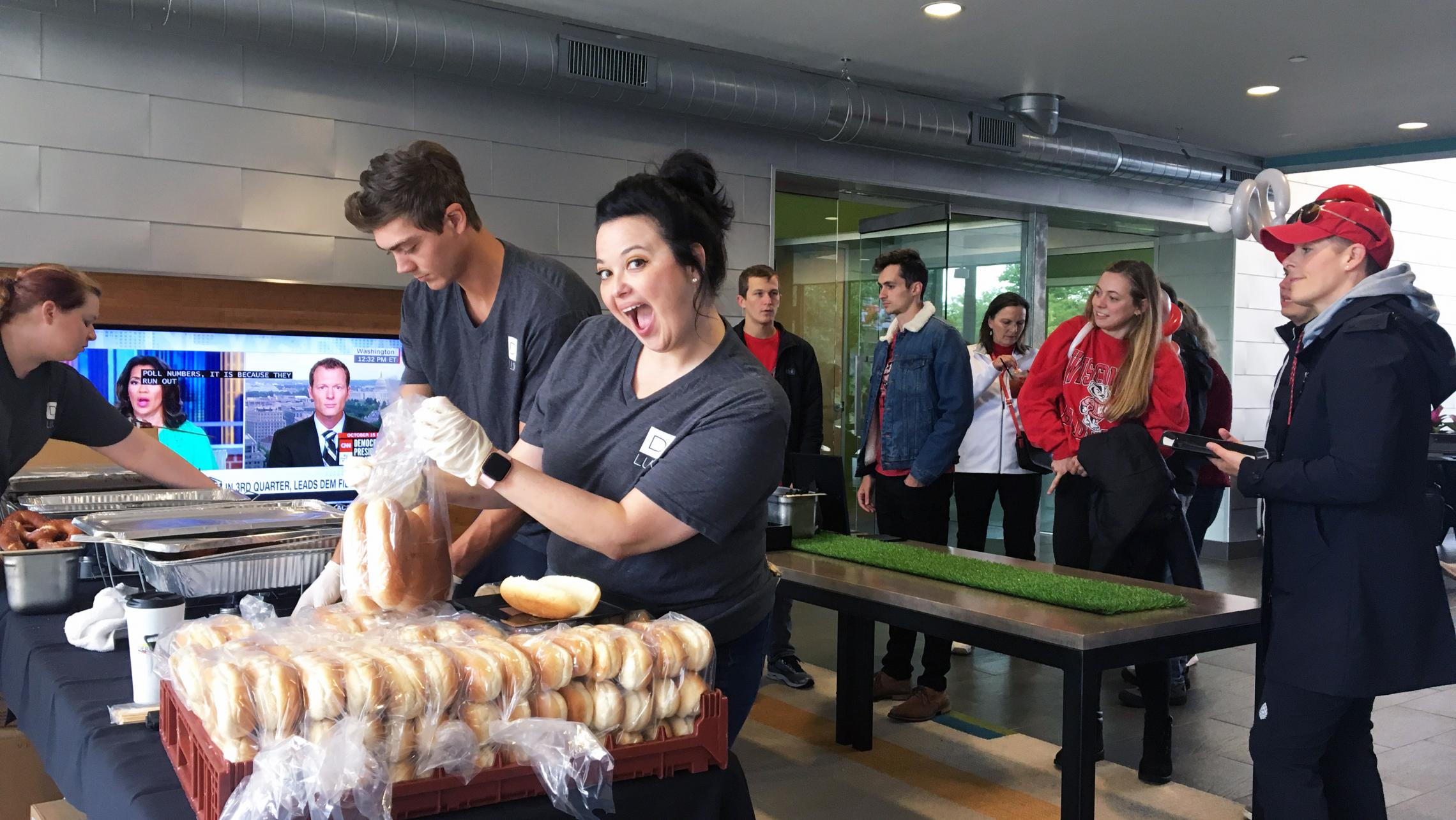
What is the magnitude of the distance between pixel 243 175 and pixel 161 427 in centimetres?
109

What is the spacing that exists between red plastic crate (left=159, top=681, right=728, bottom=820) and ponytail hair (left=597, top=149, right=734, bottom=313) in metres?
0.63

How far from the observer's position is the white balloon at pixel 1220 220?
8344 mm

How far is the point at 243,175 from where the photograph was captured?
462 centimetres

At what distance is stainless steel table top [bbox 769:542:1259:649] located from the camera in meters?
2.37

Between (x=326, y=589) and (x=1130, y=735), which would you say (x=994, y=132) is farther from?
(x=326, y=589)

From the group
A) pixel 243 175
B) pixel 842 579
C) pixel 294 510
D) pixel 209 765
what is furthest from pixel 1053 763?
pixel 243 175

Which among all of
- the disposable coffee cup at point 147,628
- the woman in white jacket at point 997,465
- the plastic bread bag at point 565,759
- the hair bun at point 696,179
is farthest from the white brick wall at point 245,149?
the plastic bread bag at point 565,759

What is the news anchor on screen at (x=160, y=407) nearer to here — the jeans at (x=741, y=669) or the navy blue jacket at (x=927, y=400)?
the navy blue jacket at (x=927, y=400)

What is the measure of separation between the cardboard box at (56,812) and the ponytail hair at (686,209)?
123 centimetres

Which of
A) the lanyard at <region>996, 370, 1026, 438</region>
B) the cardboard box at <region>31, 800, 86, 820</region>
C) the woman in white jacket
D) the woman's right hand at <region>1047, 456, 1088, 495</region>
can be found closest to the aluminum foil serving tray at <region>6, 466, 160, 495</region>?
the cardboard box at <region>31, 800, 86, 820</region>

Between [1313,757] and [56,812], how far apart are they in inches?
93.3

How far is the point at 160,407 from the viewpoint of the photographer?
15.0 feet

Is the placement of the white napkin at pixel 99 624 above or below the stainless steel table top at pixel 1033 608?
above

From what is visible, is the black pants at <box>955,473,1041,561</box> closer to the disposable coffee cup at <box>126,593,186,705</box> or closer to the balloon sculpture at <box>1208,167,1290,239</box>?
the balloon sculpture at <box>1208,167,1290,239</box>
